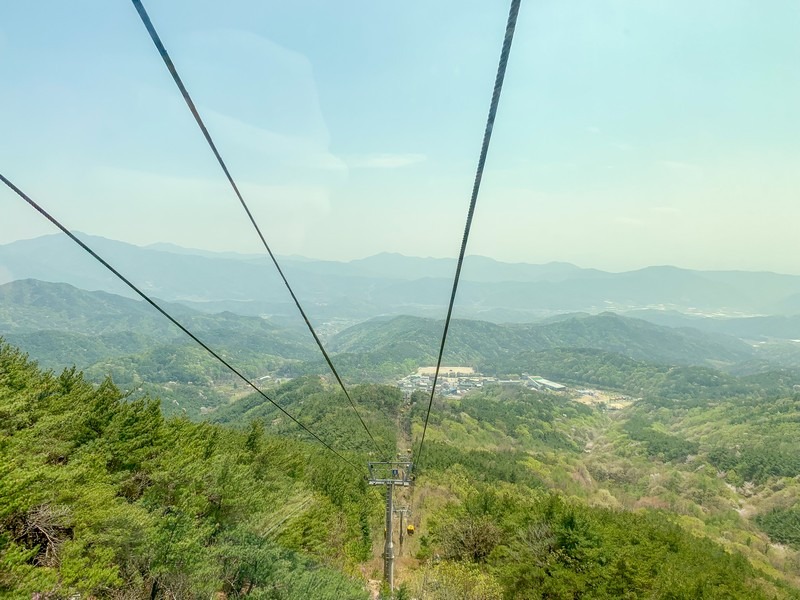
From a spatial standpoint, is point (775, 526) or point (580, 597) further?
point (775, 526)

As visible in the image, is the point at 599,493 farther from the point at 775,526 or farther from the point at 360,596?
the point at 360,596

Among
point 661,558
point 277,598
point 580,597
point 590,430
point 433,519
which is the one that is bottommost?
point 590,430

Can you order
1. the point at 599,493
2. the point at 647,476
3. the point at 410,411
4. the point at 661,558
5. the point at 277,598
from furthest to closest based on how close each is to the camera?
the point at 410,411, the point at 647,476, the point at 599,493, the point at 661,558, the point at 277,598

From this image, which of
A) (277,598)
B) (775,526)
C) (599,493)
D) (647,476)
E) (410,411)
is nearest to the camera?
(277,598)

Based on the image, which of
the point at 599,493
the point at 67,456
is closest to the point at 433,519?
the point at 67,456

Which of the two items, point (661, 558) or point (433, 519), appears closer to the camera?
point (661, 558)

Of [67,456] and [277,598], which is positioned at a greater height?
[67,456]

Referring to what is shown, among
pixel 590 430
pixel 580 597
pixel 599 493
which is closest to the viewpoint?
pixel 580 597

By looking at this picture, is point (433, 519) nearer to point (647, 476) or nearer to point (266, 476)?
point (266, 476)

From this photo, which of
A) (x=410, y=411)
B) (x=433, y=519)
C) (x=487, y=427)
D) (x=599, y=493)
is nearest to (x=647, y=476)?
(x=599, y=493)
